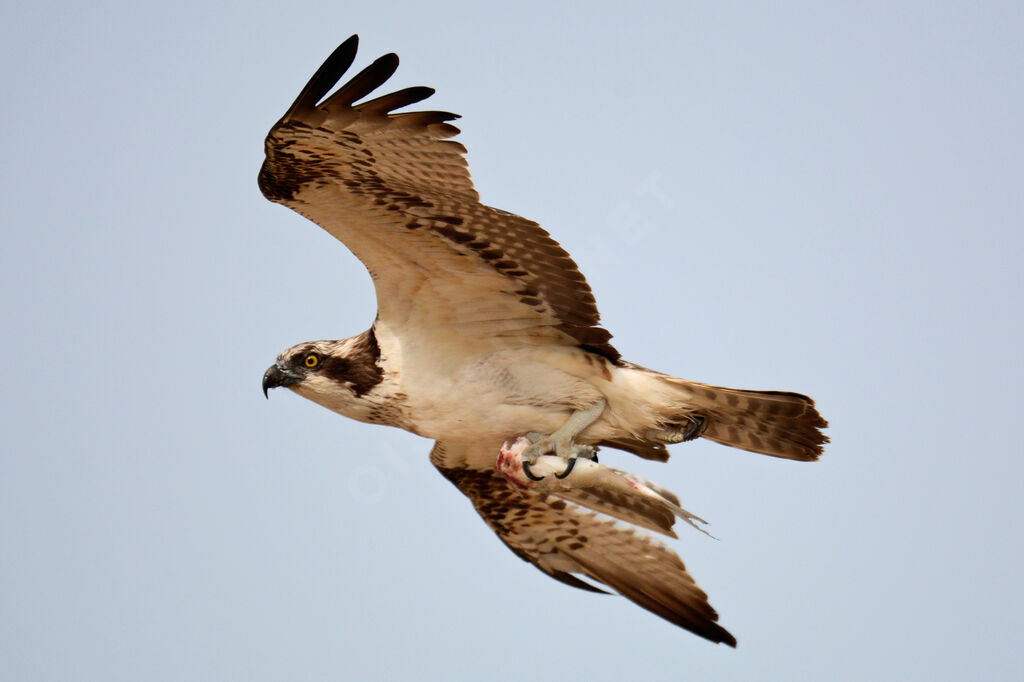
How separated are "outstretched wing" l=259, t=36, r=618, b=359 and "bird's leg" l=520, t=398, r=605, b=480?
1.24 ft

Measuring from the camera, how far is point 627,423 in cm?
829

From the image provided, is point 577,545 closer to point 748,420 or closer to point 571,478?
→ point 571,478

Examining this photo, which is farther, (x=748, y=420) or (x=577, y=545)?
(x=577, y=545)

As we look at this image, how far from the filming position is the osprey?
7383 millimetres

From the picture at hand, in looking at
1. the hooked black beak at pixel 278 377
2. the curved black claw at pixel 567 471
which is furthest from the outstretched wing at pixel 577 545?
the hooked black beak at pixel 278 377

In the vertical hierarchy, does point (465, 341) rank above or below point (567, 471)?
above

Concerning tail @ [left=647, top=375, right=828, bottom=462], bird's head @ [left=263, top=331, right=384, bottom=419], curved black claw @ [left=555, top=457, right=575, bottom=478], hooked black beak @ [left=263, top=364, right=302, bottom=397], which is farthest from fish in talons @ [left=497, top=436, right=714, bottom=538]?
hooked black beak @ [left=263, top=364, right=302, bottom=397]

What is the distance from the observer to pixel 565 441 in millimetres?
8273

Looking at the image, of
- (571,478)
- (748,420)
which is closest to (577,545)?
(571,478)

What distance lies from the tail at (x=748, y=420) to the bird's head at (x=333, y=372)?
5.81 feet

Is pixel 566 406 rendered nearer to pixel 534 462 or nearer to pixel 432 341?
pixel 534 462

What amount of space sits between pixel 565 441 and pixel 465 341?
875 mm

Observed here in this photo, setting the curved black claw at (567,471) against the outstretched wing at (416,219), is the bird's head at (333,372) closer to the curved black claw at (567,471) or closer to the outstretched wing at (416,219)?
the outstretched wing at (416,219)

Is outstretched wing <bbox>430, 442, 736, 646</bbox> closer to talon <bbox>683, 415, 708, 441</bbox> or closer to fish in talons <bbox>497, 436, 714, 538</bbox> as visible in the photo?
fish in talons <bbox>497, 436, 714, 538</bbox>
